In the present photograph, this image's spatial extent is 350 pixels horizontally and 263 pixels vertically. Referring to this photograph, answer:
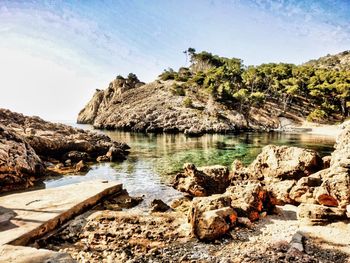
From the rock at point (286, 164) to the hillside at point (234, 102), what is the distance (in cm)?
6073

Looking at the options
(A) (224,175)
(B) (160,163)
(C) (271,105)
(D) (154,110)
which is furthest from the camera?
(C) (271,105)

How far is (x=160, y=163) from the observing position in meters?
34.1

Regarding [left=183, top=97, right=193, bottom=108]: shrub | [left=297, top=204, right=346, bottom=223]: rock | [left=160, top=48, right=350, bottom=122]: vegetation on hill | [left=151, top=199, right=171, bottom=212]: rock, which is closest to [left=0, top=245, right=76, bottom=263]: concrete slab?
[left=151, top=199, right=171, bottom=212]: rock

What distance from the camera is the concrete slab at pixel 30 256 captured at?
7.56 m

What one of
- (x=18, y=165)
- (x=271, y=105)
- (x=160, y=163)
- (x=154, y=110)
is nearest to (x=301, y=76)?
(x=271, y=105)

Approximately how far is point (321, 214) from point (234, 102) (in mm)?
90976

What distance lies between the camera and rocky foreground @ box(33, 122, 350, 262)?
1031cm

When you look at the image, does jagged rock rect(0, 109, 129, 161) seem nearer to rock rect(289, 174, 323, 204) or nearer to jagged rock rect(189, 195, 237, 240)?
jagged rock rect(189, 195, 237, 240)

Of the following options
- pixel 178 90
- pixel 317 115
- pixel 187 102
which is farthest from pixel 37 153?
pixel 317 115

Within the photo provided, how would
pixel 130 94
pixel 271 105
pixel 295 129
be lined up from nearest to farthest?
pixel 295 129, pixel 271 105, pixel 130 94

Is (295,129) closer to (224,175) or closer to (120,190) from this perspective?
(224,175)

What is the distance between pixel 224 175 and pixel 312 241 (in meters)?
11.2

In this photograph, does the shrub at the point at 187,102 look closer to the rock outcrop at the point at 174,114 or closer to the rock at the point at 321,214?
the rock outcrop at the point at 174,114

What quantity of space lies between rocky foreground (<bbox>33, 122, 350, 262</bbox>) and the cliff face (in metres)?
67.9
